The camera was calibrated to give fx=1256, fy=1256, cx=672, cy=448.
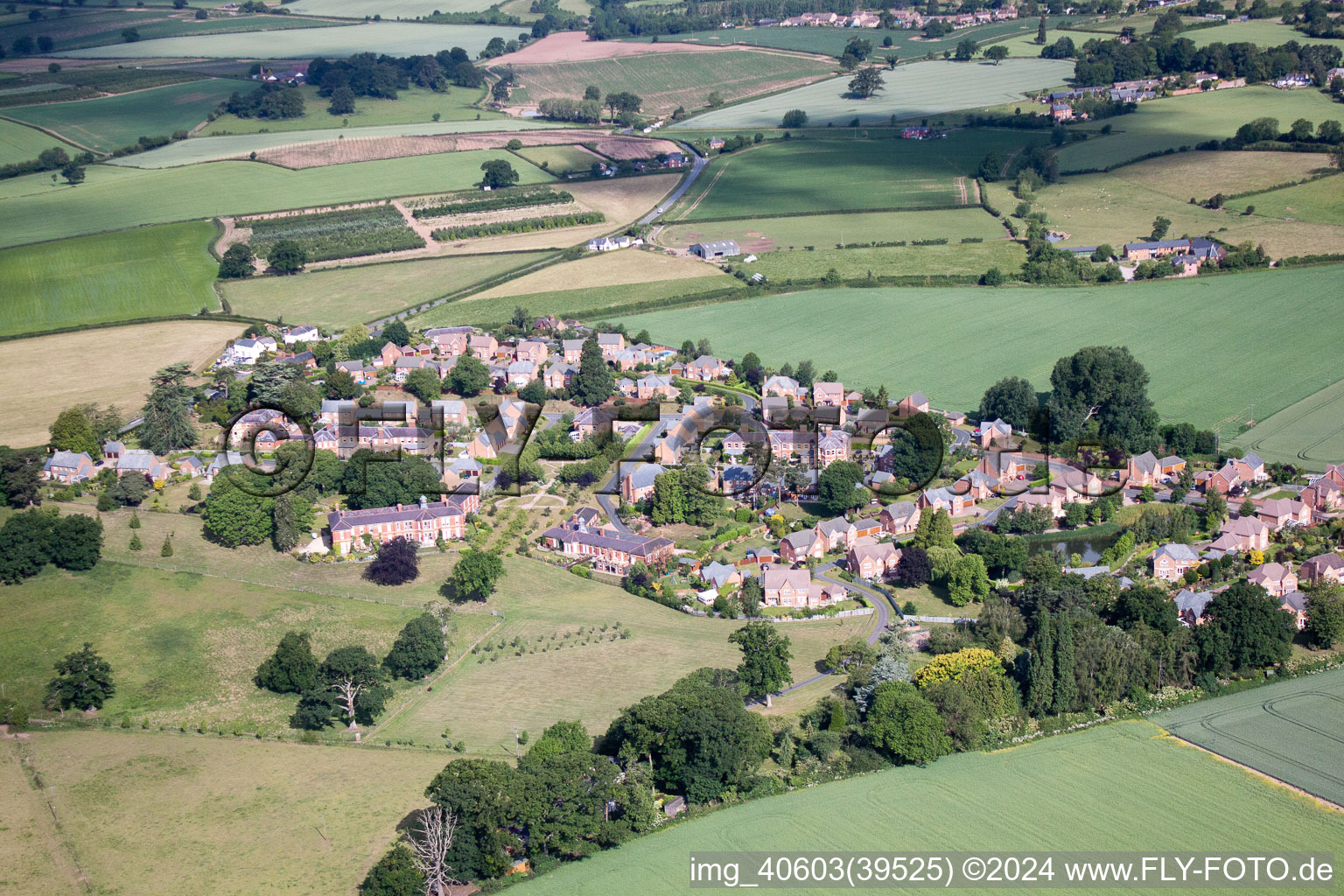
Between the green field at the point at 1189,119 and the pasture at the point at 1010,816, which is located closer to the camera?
the pasture at the point at 1010,816

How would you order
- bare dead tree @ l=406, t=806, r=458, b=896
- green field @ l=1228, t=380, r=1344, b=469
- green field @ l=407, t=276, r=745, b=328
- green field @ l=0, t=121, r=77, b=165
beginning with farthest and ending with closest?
green field @ l=0, t=121, r=77, b=165 < green field @ l=407, t=276, r=745, b=328 < green field @ l=1228, t=380, r=1344, b=469 < bare dead tree @ l=406, t=806, r=458, b=896

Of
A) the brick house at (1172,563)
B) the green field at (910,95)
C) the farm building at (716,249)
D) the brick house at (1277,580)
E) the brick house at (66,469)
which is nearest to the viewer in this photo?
the brick house at (1277,580)

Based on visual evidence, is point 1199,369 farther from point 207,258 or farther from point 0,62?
point 0,62

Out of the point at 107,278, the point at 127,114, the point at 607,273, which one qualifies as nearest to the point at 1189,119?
the point at 607,273

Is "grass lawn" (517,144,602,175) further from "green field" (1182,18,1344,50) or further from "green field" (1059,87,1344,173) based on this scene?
"green field" (1182,18,1344,50)

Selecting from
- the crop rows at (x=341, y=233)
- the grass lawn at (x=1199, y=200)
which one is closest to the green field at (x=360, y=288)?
the crop rows at (x=341, y=233)

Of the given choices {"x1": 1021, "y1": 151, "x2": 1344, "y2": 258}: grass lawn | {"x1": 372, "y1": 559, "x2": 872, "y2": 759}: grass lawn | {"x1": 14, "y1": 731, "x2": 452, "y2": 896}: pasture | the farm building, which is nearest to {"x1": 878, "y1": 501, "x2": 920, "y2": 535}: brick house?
{"x1": 372, "y1": 559, "x2": 872, "y2": 759}: grass lawn

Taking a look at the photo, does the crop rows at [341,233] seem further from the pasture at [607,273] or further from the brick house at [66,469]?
the brick house at [66,469]
